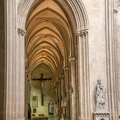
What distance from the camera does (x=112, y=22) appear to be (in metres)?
21.7

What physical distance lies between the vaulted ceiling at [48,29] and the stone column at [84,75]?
4247mm

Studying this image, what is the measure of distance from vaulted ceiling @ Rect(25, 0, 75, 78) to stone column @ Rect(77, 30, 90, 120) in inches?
167

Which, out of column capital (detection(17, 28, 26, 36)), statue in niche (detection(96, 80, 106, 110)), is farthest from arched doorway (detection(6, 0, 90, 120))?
statue in niche (detection(96, 80, 106, 110))

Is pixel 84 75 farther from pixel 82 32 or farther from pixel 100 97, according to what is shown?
pixel 82 32

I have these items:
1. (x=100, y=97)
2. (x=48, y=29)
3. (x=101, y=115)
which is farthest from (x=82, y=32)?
(x=48, y=29)

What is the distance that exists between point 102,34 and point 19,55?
529 cm

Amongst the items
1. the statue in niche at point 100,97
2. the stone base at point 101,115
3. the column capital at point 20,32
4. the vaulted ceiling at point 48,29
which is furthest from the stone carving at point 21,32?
the stone base at point 101,115

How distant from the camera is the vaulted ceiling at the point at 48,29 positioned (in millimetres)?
26698

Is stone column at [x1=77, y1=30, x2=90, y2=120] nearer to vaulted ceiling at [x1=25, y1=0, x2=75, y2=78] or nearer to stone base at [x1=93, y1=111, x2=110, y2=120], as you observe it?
stone base at [x1=93, y1=111, x2=110, y2=120]

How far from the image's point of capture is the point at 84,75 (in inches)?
854

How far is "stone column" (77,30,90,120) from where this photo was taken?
21156 mm

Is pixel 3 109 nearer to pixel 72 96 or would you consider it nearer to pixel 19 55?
pixel 19 55

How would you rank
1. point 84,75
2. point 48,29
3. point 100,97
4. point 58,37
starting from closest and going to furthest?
point 100,97 → point 84,75 → point 48,29 → point 58,37

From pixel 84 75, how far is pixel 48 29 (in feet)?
41.5
